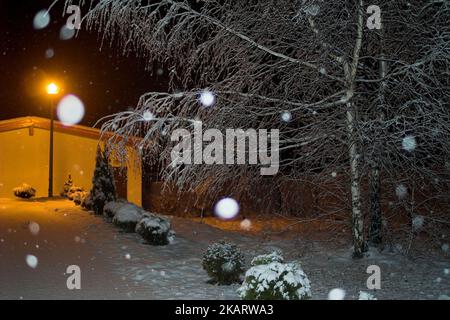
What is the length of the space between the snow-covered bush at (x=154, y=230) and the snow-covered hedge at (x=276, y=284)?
544 centimetres

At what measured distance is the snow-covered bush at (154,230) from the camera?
40.9 feet

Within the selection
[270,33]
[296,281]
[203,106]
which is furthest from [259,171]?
[296,281]

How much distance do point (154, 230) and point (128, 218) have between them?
1447 mm

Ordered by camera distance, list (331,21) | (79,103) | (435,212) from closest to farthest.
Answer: (331,21)
(435,212)
(79,103)

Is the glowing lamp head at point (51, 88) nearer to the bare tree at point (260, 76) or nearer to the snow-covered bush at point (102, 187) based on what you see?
the snow-covered bush at point (102, 187)

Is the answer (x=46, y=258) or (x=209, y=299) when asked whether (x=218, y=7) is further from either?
(x=46, y=258)

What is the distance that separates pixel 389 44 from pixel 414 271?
5066mm

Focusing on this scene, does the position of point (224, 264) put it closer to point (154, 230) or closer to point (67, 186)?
point (154, 230)

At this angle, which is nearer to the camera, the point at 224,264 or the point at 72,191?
the point at 224,264

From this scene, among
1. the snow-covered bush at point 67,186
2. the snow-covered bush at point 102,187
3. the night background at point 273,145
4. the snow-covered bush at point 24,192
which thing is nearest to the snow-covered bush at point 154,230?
the night background at point 273,145

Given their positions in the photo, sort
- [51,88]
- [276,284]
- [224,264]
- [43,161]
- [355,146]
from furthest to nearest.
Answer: [43,161] < [51,88] < [355,146] < [224,264] < [276,284]

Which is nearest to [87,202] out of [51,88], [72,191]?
[72,191]

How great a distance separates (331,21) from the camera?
379 inches

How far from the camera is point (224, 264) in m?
9.05
